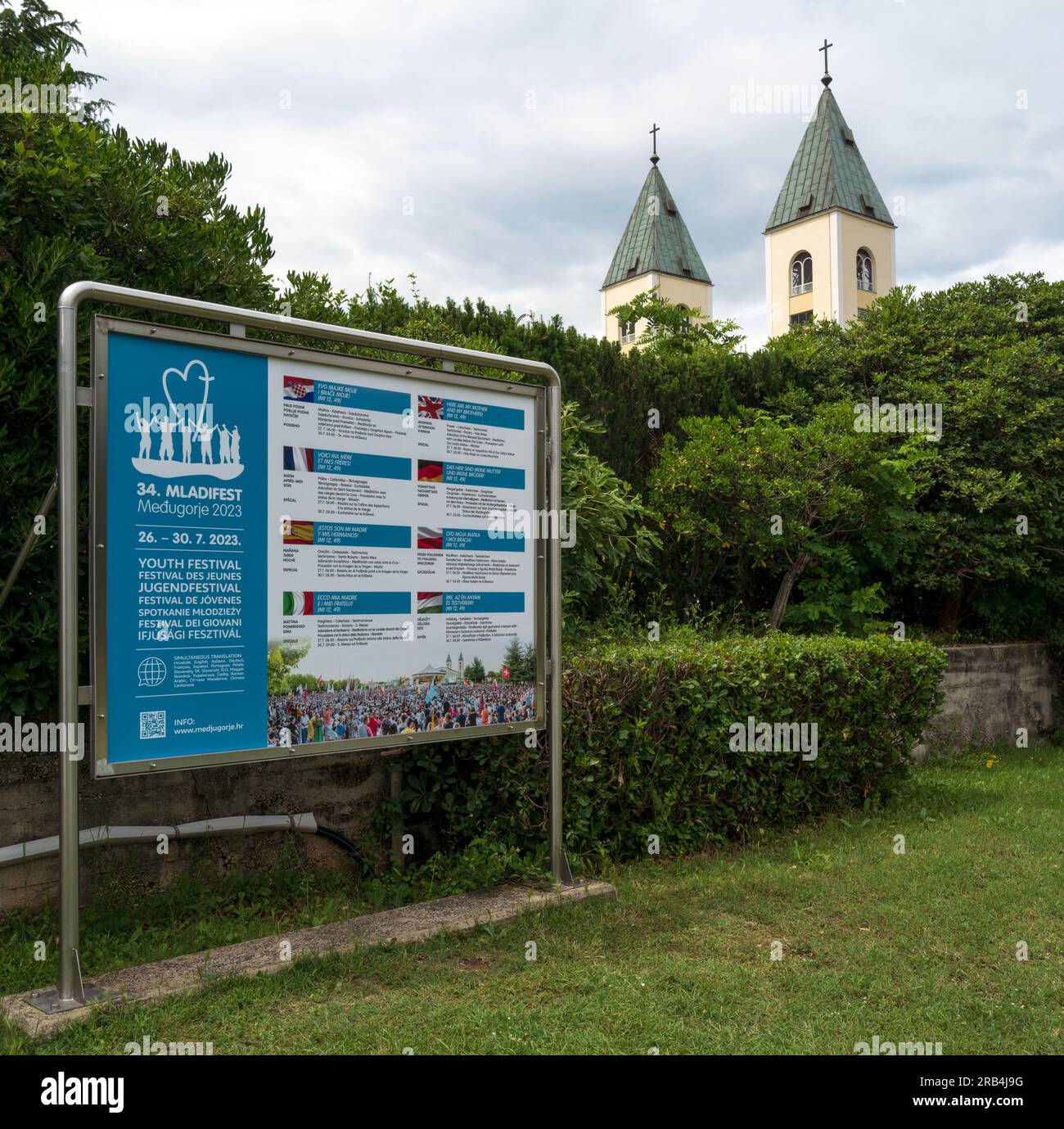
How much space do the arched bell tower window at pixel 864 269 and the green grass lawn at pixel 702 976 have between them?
170 feet

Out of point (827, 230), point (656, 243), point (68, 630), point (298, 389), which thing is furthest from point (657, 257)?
point (68, 630)

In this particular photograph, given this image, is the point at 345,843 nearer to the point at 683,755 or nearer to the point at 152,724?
the point at 152,724

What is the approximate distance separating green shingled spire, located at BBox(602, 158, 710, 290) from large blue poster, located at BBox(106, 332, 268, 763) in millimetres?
56499

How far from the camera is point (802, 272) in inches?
2116

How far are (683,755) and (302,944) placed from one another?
267 centimetres

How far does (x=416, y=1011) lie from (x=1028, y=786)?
670 cm

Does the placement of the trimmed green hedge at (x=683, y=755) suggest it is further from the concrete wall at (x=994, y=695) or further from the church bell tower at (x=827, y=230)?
the church bell tower at (x=827, y=230)

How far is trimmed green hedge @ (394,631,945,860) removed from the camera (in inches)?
215

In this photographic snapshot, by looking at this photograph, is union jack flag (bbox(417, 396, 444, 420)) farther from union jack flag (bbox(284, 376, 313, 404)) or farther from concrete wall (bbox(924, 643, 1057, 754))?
concrete wall (bbox(924, 643, 1057, 754))

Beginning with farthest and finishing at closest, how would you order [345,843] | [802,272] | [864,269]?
[802,272] < [864,269] < [345,843]

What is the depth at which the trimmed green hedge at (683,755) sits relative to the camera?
547 centimetres

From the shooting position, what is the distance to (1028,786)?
8.48 meters
